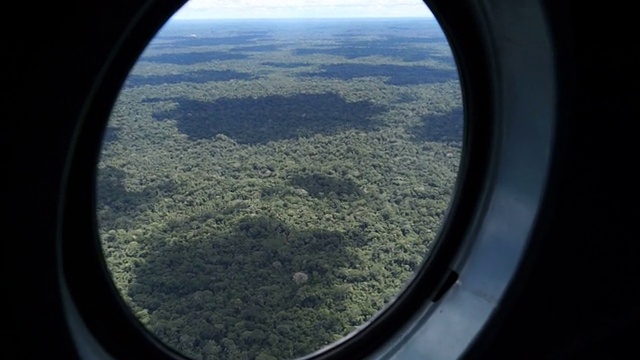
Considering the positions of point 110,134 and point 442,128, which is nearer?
point 110,134

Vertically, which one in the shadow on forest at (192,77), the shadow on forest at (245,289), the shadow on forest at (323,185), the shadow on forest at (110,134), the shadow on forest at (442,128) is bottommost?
the shadow on forest at (245,289)

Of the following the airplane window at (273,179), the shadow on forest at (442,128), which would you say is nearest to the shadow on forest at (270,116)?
the airplane window at (273,179)

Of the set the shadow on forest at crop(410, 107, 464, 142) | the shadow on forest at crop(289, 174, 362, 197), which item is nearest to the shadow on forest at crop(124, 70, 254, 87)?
the shadow on forest at crop(289, 174, 362, 197)

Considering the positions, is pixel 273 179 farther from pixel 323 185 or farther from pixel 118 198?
pixel 118 198

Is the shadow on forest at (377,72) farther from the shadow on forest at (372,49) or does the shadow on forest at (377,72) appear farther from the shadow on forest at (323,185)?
the shadow on forest at (323,185)

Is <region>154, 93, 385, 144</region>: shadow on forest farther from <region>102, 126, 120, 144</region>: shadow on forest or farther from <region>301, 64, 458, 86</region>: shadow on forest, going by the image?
<region>102, 126, 120, 144</region>: shadow on forest

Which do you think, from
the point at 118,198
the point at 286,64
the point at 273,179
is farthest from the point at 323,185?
the point at 118,198
